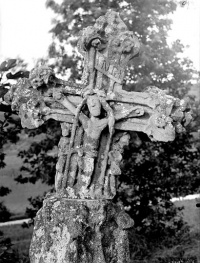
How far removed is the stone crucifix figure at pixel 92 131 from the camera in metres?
4.39

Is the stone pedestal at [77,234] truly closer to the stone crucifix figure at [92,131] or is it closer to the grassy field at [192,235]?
the stone crucifix figure at [92,131]

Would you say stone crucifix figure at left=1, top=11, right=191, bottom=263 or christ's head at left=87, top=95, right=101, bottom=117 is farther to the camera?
christ's head at left=87, top=95, right=101, bottom=117

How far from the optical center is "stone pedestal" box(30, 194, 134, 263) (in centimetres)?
431

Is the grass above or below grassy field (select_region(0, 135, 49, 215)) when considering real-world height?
below

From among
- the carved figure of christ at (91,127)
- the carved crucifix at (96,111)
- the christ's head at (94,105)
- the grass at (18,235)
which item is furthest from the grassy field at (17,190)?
→ the christ's head at (94,105)

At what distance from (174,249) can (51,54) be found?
592cm

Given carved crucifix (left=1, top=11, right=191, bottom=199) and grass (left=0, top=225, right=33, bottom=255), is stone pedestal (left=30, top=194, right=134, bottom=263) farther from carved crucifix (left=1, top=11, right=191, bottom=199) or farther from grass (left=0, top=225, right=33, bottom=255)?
grass (left=0, top=225, right=33, bottom=255)

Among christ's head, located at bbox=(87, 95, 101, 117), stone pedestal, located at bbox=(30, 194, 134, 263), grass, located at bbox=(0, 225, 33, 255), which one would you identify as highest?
christ's head, located at bbox=(87, 95, 101, 117)

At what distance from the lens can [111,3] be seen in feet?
34.0

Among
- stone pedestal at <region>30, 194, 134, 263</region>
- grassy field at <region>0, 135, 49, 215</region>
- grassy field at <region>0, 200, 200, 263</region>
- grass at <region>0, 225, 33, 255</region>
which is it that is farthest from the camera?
grassy field at <region>0, 135, 49, 215</region>

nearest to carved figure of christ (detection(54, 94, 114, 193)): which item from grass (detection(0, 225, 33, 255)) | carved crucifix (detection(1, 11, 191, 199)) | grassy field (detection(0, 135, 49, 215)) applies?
carved crucifix (detection(1, 11, 191, 199))

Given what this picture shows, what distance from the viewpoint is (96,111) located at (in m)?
4.73

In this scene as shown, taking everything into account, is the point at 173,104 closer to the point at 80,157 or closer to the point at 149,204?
the point at 80,157

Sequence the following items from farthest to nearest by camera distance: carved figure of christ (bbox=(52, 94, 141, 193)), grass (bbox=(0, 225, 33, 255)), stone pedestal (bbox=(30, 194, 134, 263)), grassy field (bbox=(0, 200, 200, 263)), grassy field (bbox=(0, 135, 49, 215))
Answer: grassy field (bbox=(0, 135, 49, 215)), grass (bbox=(0, 225, 33, 255)), grassy field (bbox=(0, 200, 200, 263)), carved figure of christ (bbox=(52, 94, 141, 193)), stone pedestal (bbox=(30, 194, 134, 263))
